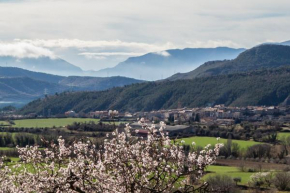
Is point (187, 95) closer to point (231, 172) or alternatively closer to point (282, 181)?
point (231, 172)

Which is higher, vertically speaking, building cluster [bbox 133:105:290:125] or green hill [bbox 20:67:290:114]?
green hill [bbox 20:67:290:114]

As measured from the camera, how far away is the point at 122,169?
10305 mm

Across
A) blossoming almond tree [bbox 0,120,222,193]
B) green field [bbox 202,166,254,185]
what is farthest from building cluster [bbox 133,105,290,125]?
blossoming almond tree [bbox 0,120,222,193]

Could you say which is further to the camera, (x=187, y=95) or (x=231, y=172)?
(x=187, y=95)

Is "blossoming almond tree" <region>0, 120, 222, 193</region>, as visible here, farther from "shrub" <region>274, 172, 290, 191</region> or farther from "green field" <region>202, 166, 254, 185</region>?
"green field" <region>202, 166, 254, 185</region>

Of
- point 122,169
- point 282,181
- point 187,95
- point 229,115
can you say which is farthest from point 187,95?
point 122,169

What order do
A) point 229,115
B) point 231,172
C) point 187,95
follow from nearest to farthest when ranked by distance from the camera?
1. point 231,172
2. point 229,115
3. point 187,95

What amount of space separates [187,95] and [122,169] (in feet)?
427

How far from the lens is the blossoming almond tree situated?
1023cm

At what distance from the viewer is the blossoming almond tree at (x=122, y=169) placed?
403 inches

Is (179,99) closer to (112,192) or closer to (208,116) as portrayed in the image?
(208,116)

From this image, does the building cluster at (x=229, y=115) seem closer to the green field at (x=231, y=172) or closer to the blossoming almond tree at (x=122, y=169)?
the green field at (x=231, y=172)

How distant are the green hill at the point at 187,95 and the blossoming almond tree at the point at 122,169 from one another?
11533 cm

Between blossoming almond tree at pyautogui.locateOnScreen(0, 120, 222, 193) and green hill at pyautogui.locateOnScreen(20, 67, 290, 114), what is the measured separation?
115m
